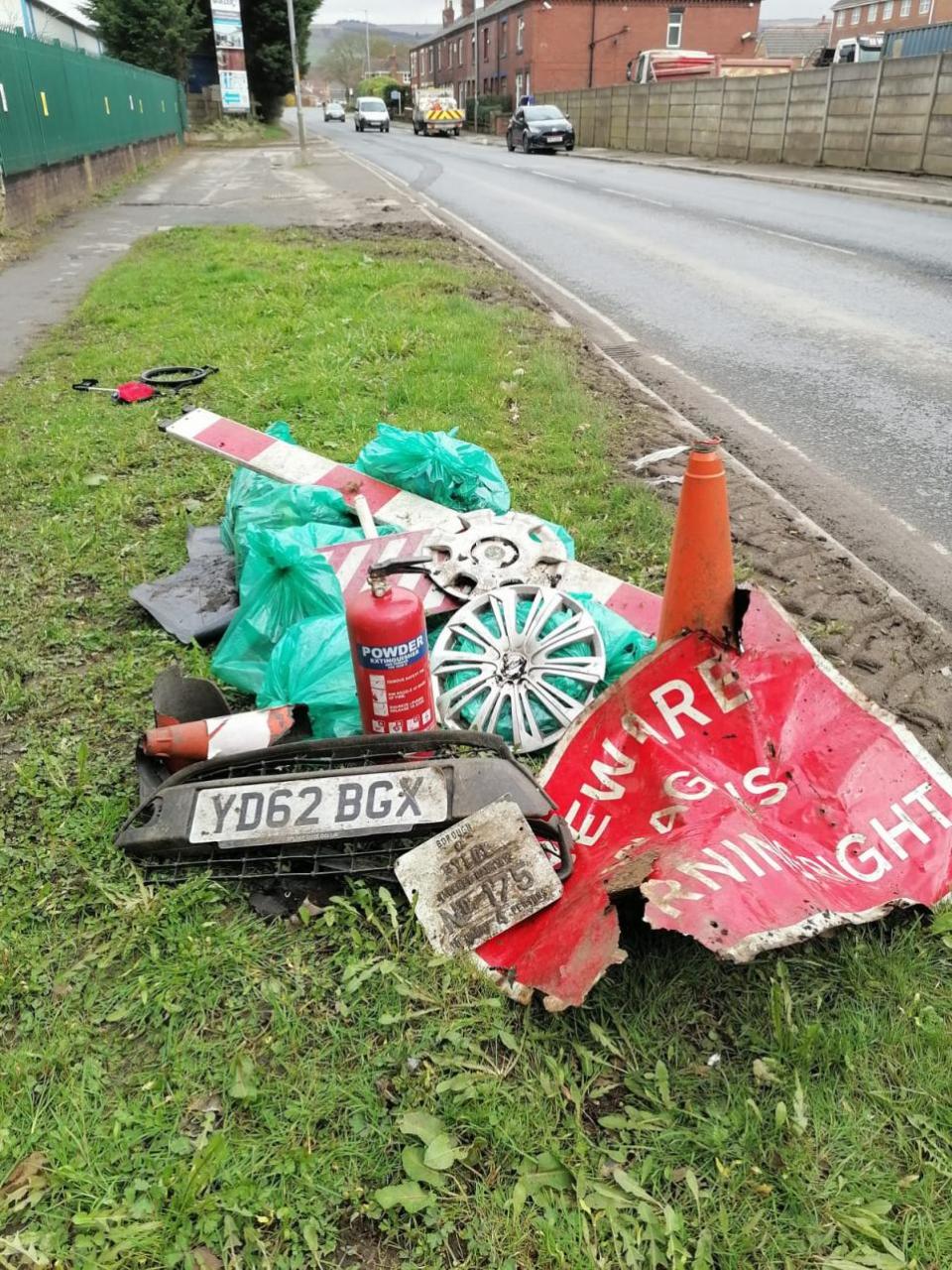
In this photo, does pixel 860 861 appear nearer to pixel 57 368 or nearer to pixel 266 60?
pixel 57 368

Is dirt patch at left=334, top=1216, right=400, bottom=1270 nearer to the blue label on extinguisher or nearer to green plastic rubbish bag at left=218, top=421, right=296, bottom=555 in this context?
the blue label on extinguisher

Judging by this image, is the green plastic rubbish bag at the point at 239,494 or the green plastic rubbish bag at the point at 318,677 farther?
the green plastic rubbish bag at the point at 239,494

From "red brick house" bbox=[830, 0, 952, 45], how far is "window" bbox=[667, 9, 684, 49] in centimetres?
1758

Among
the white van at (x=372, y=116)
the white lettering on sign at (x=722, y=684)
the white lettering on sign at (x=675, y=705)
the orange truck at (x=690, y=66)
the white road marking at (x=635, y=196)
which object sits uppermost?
the orange truck at (x=690, y=66)

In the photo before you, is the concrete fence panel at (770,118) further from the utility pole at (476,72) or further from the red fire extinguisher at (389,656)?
the utility pole at (476,72)

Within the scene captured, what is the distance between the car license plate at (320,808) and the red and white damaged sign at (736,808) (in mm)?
400

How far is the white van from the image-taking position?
60.5 meters

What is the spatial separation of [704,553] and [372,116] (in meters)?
67.4

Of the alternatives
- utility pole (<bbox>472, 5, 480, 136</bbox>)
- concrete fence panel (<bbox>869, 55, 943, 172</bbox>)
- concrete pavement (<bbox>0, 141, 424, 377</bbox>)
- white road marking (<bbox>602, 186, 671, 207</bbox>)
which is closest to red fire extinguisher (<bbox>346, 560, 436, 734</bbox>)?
concrete pavement (<bbox>0, 141, 424, 377</bbox>)

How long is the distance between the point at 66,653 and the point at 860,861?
2914mm

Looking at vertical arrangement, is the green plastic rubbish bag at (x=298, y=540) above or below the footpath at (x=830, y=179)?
below

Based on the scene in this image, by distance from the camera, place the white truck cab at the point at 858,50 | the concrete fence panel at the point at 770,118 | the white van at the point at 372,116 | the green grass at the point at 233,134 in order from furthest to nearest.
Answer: the white van at the point at 372,116 → the green grass at the point at 233,134 → the white truck cab at the point at 858,50 → the concrete fence panel at the point at 770,118

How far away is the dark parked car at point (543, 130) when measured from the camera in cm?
3456

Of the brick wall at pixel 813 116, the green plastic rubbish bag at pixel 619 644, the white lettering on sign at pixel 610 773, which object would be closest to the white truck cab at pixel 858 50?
the brick wall at pixel 813 116
